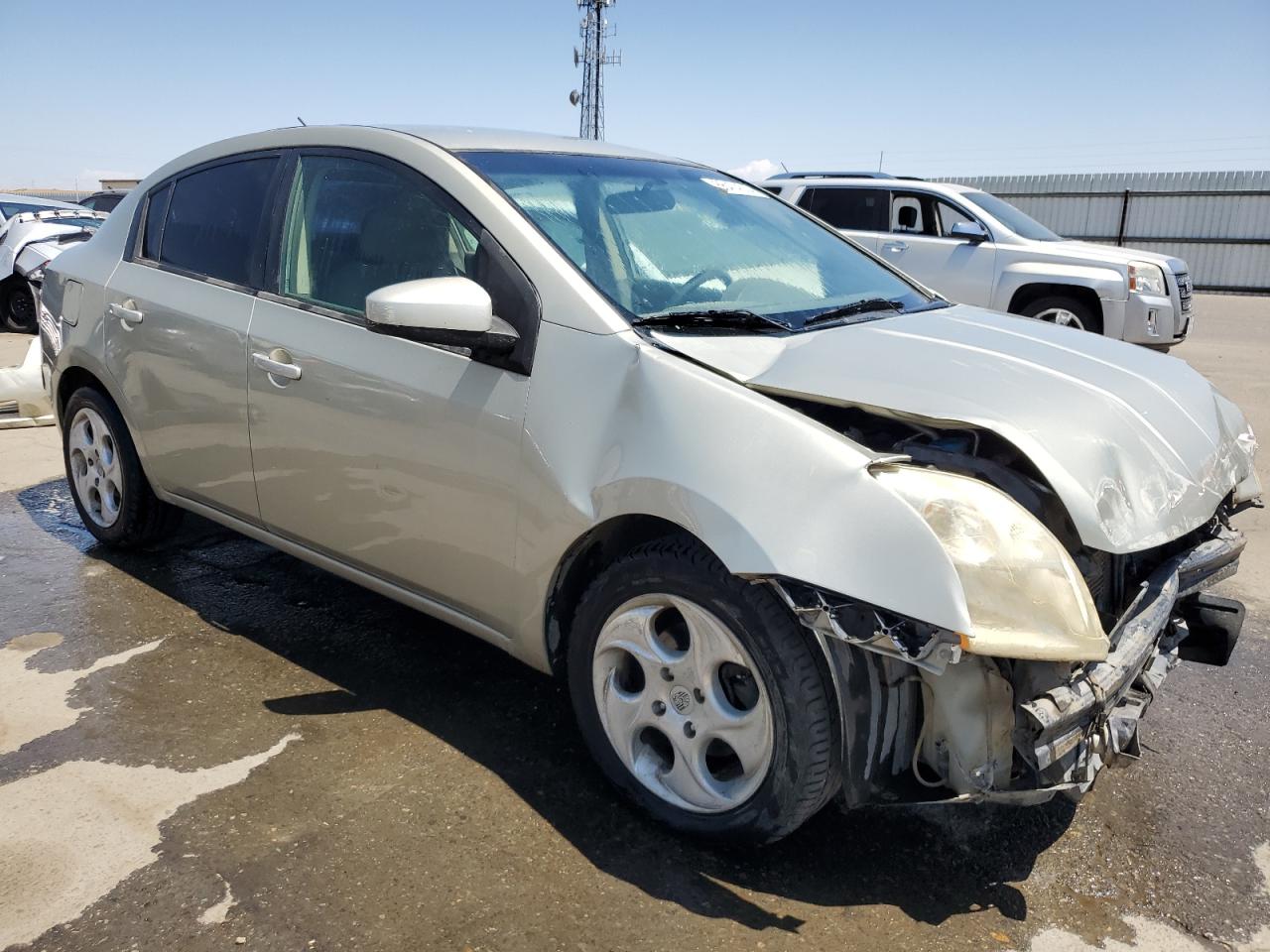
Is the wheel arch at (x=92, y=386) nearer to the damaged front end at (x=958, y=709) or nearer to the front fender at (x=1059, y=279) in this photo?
the damaged front end at (x=958, y=709)

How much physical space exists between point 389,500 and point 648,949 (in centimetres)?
146

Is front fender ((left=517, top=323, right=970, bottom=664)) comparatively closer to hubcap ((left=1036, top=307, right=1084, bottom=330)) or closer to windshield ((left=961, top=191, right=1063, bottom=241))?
hubcap ((left=1036, top=307, right=1084, bottom=330))

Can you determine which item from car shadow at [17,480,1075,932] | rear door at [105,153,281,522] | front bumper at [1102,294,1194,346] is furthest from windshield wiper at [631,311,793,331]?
front bumper at [1102,294,1194,346]

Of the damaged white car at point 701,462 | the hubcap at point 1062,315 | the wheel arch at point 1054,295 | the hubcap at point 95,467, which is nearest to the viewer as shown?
the damaged white car at point 701,462

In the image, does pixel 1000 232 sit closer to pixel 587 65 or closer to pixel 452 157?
pixel 452 157

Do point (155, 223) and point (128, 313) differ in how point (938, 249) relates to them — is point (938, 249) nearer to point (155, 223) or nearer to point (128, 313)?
point (155, 223)

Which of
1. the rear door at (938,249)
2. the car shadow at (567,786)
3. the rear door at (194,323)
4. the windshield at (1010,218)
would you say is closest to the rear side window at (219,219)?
the rear door at (194,323)

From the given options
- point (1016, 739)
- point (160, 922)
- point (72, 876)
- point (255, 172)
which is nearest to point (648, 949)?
point (1016, 739)

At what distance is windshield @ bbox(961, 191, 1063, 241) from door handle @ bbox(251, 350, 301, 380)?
27.8 ft

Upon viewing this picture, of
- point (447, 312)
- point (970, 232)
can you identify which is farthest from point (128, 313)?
point (970, 232)

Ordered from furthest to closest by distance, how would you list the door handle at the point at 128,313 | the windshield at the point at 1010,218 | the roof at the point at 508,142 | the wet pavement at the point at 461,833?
the windshield at the point at 1010,218 → the door handle at the point at 128,313 → the roof at the point at 508,142 → the wet pavement at the point at 461,833

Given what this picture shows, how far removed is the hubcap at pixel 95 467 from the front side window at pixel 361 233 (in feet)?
5.06

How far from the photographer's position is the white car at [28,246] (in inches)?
469

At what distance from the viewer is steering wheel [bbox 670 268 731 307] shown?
2.91 metres
